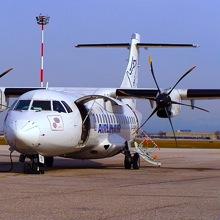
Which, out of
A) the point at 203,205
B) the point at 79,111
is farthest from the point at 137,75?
the point at 203,205

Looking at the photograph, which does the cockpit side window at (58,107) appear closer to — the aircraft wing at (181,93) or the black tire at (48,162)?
the black tire at (48,162)

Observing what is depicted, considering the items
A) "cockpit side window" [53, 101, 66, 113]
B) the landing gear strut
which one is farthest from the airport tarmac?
"cockpit side window" [53, 101, 66, 113]

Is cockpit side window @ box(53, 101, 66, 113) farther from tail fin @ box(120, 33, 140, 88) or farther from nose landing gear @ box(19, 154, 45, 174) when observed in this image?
tail fin @ box(120, 33, 140, 88)

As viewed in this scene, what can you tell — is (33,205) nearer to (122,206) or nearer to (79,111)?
(122,206)

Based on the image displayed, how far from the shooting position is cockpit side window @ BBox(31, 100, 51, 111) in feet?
59.2

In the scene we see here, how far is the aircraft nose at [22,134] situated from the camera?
16.5m

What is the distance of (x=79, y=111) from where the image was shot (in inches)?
789

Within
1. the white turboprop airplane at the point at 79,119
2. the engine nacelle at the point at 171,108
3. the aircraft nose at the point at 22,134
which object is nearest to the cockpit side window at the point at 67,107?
the white turboprop airplane at the point at 79,119

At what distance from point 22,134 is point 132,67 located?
44.3 ft

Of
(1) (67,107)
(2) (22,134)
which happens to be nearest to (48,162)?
(1) (67,107)

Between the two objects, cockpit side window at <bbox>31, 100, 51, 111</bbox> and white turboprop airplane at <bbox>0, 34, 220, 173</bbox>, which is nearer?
white turboprop airplane at <bbox>0, 34, 220, 173</bbox>

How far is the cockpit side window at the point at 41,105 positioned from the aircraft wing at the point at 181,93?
609 cm

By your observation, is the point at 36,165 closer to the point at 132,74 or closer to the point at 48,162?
the point at 48,162

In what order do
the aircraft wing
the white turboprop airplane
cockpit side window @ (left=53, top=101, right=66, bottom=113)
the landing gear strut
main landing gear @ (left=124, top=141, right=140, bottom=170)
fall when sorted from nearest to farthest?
the white turboprop airplane → the landing gear strut → cockpit side window @ (left=53, top=101, right=66, bottom=113) → main landing gear @ (left=124, top=141, right=140, bottom=170) → the aircraft wing
